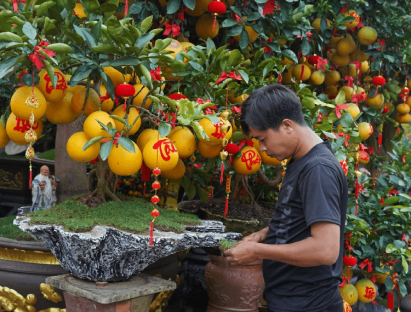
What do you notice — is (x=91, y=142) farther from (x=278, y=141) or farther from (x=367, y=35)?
(x=367, y=35)

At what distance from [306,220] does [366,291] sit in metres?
1.97

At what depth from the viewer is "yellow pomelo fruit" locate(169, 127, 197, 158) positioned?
1936 mm

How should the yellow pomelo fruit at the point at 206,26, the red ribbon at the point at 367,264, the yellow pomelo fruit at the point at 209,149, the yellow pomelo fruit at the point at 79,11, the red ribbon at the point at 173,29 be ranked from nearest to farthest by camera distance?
1. the yellow pomelo fruit at the point at 209,149
2. the yellow pomelo fruit at the point at 79,11
3. the red ribbon at the point at 173,29
4. the yellow pomelo fruit at the point at 206,26
5. the red ribbon at the point at 367,264

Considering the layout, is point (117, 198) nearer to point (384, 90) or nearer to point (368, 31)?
point (368, 31)

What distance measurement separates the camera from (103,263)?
172 cm

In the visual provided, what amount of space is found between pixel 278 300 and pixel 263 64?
1.24 m

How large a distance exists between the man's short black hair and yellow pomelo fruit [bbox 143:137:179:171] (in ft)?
1.34

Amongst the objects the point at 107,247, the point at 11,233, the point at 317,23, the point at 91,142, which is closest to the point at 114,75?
the point at 91,142

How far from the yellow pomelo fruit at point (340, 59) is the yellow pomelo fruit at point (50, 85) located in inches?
95.4

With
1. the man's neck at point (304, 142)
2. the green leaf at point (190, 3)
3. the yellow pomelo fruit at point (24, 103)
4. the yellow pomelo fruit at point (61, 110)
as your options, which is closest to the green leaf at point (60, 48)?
the yellow pomelo fruit at point (24, 103)

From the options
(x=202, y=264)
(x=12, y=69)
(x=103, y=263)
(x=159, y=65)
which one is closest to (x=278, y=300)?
(x=103, y=263)

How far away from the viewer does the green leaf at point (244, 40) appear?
8.67 ft

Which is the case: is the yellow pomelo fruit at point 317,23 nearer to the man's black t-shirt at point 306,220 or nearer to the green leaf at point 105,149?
the man's black t-shirt at point 306,220

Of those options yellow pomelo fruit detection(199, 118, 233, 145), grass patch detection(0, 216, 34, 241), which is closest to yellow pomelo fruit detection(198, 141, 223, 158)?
yellow pomelo fruit detection(199, 118, 233, 145)
